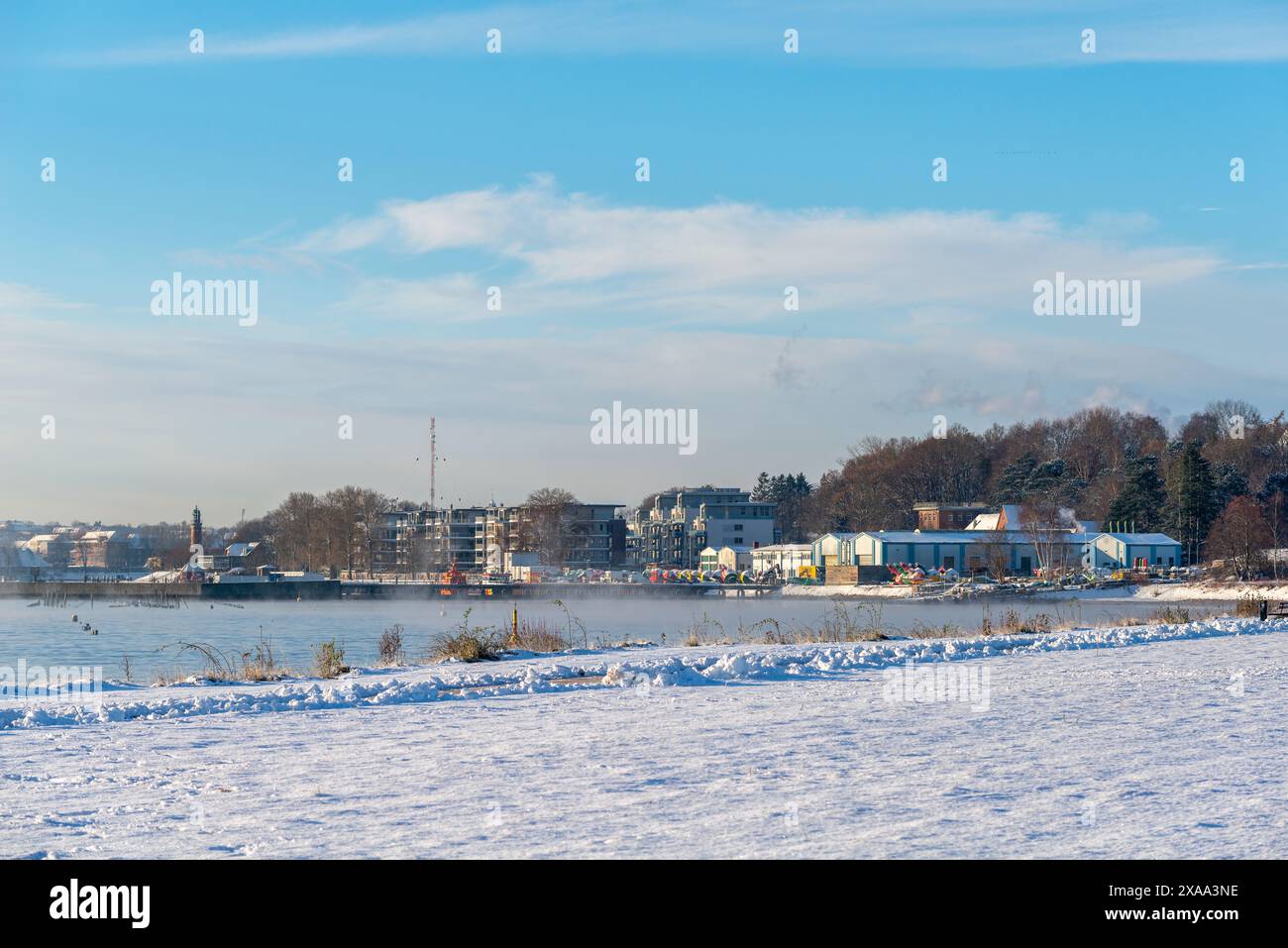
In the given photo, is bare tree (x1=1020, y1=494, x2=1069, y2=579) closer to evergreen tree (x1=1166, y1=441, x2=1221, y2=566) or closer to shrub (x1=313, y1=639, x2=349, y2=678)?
evergreen tree (x1=1166, y1=441, x2=1221, y2=566)

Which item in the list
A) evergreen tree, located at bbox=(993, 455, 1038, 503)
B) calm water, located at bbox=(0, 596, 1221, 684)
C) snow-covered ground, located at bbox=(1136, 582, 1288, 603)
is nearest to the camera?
calm water, located at bbox=(0, 596, 1221, 684)

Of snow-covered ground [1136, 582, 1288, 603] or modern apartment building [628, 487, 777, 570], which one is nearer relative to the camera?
snow-covered ground [1136, 582, 1288, 603]

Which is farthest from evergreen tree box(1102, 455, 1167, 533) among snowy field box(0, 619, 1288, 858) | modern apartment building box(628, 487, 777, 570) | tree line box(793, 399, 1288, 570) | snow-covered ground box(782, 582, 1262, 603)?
snowy field box(0, 619, 1288, 858)

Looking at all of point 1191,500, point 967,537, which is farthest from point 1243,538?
point 967,537

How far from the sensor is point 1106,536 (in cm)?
10844

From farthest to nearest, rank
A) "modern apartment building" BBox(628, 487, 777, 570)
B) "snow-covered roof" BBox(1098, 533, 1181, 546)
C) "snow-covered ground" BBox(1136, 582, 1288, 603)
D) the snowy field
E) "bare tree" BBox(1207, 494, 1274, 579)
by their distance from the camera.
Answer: "modern apartment building" BBox(628, 487, 777, 570)
"snow-covered roof" BBox(1098, 533, 1181, 546)
"bare tree" BBox(1207, 494, 1274, 579)
"snow-covered ground" BBox(1136, 582, 1288, 603)
the snowy field

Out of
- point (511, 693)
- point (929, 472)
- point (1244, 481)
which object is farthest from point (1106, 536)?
point (511, 693)

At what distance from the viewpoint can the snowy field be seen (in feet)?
24.7

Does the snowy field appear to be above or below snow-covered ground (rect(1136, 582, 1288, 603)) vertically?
above

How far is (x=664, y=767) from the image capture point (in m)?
10.1

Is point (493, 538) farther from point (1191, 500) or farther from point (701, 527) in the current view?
point (1191, 500)
